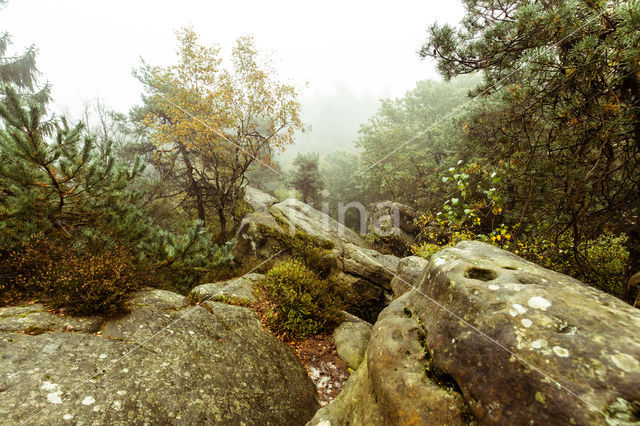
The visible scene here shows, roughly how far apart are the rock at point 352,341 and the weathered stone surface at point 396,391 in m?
1.70

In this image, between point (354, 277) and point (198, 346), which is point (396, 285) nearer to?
point (354, 277)

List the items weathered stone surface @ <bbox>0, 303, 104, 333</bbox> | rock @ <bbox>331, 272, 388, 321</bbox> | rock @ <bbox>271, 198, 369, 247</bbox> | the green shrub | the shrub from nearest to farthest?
weathered stone surface @ <bbox>0, 303, 104, 333</bbox> → the shrub → the green shrub → rock @ <bbox>331, 272, 388, 321</bbox> → rock @ <bbox>271, 198, 369, 247</bbox>

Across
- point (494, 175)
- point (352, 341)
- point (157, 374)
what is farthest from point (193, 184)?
point (494, 175)

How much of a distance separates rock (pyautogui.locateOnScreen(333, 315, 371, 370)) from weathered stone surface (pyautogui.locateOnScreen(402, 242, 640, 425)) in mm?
2667

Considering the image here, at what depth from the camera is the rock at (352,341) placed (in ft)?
16.7

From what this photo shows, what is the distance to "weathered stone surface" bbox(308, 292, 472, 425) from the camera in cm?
222

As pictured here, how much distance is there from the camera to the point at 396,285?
6.65 m

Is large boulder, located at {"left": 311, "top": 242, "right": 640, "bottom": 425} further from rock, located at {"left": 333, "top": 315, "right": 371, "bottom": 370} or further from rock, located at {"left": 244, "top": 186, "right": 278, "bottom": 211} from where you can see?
rock, located at {"left": 244, "top": 186, "right": 278, "bottom": 211}

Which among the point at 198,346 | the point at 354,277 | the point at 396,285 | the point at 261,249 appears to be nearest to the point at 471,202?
the point at 396,285

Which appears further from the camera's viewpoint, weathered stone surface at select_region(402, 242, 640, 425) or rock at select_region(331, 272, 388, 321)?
rock at select_region(331, 272, 388, 321)

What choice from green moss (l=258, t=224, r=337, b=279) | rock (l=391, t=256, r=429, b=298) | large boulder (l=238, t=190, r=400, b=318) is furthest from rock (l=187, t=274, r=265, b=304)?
rock (l=391, t=256, r=429, b=298)

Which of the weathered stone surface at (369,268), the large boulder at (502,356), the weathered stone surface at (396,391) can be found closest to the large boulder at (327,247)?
the weathered stone surface at (369,268)

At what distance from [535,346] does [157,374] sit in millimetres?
4457

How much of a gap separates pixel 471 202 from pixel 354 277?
435cm
